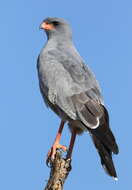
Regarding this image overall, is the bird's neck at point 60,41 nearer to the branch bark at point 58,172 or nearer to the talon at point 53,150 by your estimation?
the talon at point 53,150

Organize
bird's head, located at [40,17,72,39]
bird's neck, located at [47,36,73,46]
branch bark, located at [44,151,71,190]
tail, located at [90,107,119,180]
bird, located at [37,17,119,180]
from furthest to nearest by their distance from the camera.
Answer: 1. bird's head, located at [40,17,72,39]
2. bird's neck, located at [47,36,73,46]
3. bird, located at [37,17,119,180]
4. tail, located at [90,107,119,180]
5. branch bark, located at [44,151,71,190]

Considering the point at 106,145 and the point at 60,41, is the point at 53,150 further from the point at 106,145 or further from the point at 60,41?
the point at 60,41

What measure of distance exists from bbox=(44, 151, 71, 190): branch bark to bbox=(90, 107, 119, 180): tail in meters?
0.60

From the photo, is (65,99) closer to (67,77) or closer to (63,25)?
(67,77)

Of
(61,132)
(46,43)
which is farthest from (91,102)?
(46,43)

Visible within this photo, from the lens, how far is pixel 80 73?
9.84m

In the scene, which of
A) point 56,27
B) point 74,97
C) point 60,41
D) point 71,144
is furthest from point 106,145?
point 56,27

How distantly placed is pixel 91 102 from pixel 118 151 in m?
1.15

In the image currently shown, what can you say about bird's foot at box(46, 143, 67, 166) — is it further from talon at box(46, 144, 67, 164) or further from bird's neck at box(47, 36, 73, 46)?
bird's neck at box(47, 36, 73, 46)

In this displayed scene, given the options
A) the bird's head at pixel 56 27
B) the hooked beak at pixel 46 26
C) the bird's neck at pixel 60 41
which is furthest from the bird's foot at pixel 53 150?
the hooked beak at pixel 46 26

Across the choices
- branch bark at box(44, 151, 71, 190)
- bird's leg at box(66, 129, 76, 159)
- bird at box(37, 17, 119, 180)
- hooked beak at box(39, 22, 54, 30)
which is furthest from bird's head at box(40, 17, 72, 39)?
branch bark at box(44, 151, 71, 190)

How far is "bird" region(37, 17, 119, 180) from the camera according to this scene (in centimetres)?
871

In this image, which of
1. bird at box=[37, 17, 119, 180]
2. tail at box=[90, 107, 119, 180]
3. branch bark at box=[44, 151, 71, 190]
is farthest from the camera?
bird at box=[37, 17, 119, 180]

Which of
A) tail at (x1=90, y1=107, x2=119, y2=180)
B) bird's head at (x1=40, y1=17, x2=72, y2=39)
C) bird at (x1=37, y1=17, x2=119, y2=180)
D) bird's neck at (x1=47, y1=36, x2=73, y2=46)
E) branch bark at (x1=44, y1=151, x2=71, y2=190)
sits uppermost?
bird's head at (x1=40, y1=17, x2=72, y2=39)
